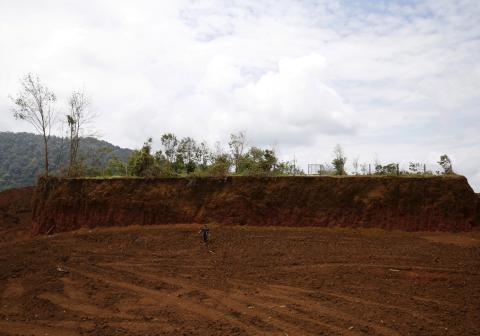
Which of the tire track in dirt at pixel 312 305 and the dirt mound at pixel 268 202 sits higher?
the dirt mound at pixel 268 202

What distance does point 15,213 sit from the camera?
23.6m

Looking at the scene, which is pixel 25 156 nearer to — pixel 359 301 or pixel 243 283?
pixel 243 283

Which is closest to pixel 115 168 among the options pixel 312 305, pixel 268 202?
pixel 268 202

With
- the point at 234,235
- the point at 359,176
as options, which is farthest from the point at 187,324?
the point at 359,176

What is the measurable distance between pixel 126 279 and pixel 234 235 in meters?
5.47

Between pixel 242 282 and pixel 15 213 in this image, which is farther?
pixel 15 213

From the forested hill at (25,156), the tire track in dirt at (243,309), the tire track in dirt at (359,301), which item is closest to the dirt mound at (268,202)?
the tire track in dirt at (243,309)

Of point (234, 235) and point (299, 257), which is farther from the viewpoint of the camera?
point (234, 235)

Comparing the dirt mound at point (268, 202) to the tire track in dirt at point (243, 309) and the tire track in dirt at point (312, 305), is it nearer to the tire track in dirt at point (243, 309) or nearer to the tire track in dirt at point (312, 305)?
the tire track in dirt at point (243, 309)

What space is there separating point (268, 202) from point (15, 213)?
49.4 ft

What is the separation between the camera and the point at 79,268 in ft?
40.9

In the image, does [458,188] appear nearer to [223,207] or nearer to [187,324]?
[223,207]

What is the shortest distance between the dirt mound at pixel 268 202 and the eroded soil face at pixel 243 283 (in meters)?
0.86

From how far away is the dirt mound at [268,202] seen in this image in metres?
17.0
